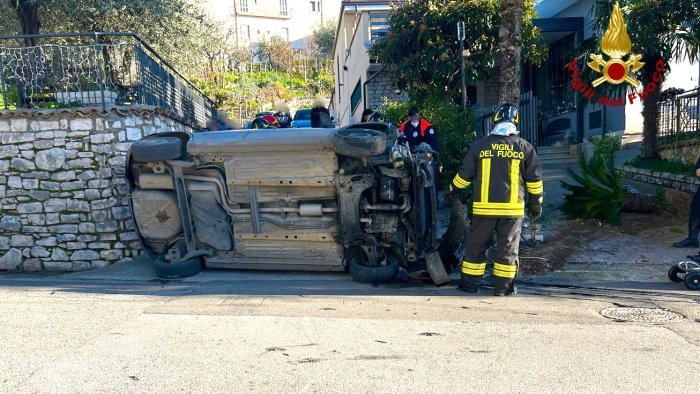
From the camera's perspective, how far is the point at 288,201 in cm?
637

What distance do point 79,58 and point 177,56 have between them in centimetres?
736

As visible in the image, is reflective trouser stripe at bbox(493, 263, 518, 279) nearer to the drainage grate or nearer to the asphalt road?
the asphalt road

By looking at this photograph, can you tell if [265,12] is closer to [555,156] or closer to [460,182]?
[555,156]

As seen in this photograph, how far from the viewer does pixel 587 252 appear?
707 centimetres

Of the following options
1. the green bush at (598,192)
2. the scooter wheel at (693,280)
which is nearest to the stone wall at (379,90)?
the green bush at (598,192)

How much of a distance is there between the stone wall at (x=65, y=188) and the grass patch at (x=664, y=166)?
8953 millimetres

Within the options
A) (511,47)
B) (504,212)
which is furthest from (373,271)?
(511,47)

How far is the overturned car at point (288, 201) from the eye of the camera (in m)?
6.00

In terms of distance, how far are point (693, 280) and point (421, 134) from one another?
395cm

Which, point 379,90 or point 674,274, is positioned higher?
point 379,90

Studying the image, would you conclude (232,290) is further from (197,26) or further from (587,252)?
(197,26)

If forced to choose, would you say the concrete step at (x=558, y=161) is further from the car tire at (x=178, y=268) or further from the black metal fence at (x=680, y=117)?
the car tire at (x=178, y=268)

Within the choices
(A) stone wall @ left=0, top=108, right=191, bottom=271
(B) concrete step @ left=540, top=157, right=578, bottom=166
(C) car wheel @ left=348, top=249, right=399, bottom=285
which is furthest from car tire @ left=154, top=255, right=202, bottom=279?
(B) concrete step @ left=540, top=157, right=578, bottom=166

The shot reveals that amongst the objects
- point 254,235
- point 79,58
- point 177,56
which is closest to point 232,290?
point 254,235
